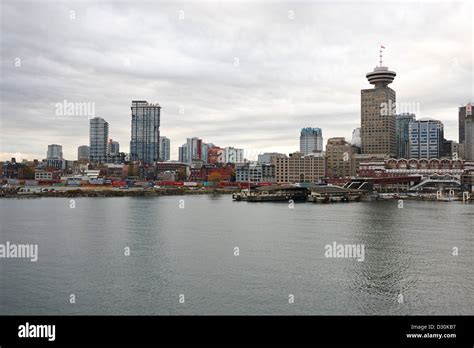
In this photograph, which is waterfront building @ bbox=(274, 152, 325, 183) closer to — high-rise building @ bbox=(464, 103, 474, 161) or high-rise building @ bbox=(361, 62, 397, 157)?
high-rise building @ bbox=(361, 62, 397, 157)

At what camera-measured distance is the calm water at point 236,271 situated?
16.3 meters

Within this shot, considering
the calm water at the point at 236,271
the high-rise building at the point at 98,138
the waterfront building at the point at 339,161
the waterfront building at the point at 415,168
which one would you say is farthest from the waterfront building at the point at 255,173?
the calm water at the point at 236,271

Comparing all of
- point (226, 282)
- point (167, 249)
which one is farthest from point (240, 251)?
point (226, 282)

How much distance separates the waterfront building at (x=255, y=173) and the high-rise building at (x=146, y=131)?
50.6 metres

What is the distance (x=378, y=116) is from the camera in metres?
150

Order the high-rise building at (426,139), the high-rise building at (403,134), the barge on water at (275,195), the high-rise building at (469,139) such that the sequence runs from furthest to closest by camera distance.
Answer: the high-rise building at (403,134) → the high-rise building at (426,139) → the high-rise building at (469,139) → the barge on water at (275,195)

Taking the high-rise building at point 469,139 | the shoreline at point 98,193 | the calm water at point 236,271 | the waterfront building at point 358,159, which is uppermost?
the high-rise building at point 469,139

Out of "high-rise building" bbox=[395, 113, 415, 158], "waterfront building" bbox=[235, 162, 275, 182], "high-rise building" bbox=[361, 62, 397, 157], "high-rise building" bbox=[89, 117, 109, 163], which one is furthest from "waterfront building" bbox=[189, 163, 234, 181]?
"high-rise building" bbox=[395, 113, 415, 158]

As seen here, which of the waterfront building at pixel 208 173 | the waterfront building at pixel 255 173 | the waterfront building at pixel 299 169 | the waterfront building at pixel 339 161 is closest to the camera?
the waterfront building at pixel 299 169

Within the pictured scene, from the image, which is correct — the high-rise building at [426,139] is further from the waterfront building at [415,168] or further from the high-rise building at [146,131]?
the high-rise building at [146,131]

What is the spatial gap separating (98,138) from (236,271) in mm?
174696

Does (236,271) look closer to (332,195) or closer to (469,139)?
(332,195)

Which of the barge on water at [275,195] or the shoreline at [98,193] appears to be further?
the shoreline at [98,193]

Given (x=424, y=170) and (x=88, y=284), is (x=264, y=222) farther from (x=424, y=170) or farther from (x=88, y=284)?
(x=424, y=170)
